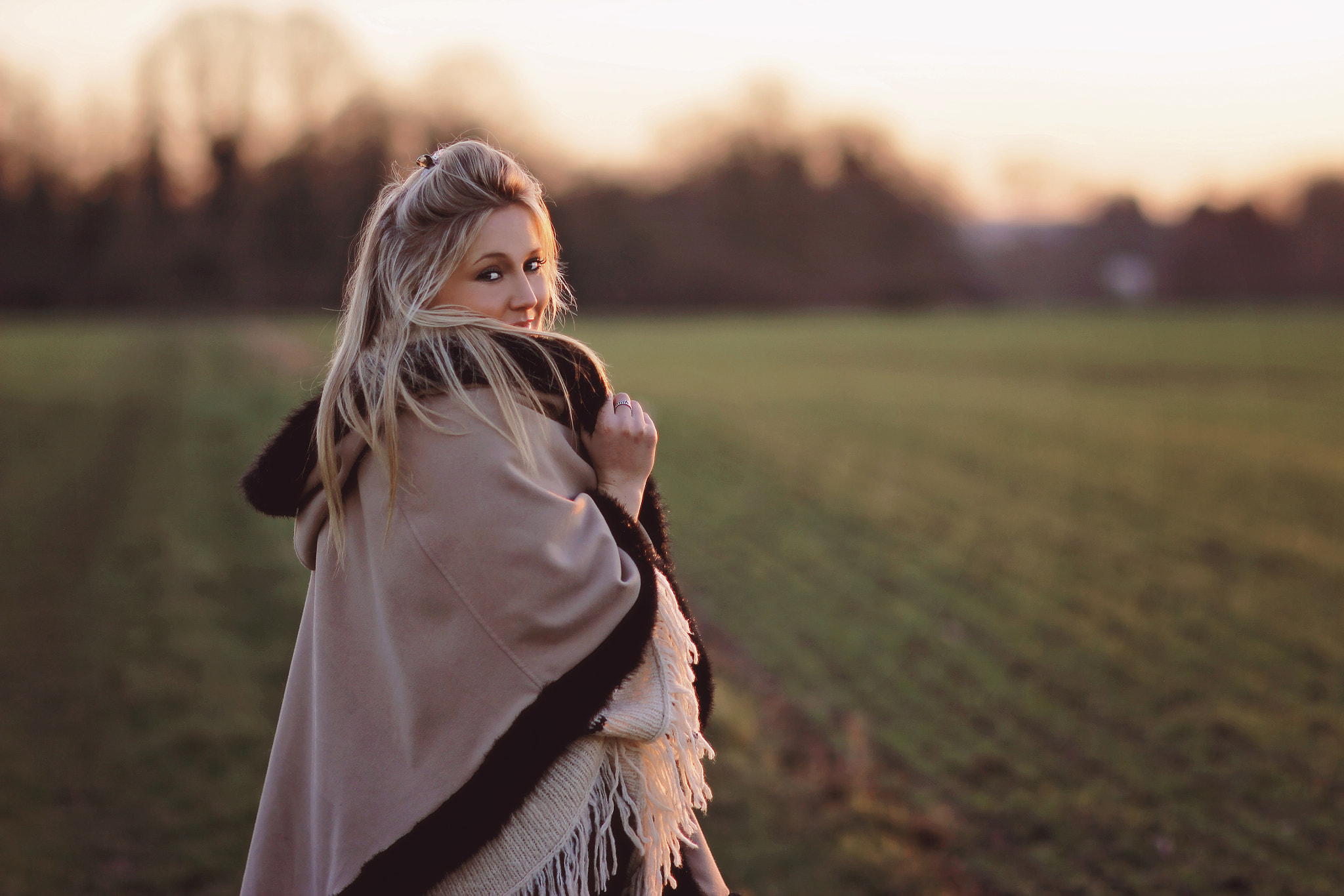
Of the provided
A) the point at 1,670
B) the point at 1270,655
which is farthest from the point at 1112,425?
the point at 1,670

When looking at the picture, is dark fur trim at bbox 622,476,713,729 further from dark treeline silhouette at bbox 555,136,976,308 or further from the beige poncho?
dark treeline silhouette at bbox 555,136,976,308

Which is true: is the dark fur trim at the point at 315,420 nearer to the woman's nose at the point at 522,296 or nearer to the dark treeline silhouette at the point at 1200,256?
the woman's nose at the point at 522,296

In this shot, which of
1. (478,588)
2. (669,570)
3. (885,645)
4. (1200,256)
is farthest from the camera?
(1200,256)

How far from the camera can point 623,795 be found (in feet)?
6.21

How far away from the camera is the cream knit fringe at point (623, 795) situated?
1.83 m

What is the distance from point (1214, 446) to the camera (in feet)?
55.7

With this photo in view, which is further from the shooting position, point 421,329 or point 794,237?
point 794,237

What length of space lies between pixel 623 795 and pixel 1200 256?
72.8 meters

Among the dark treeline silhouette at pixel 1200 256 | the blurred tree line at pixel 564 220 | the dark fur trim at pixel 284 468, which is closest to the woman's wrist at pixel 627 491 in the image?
the dark fur trim at pixel 284 468

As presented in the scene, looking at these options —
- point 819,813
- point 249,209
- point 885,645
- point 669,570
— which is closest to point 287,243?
point 249,209

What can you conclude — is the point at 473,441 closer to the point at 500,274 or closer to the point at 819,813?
the point at 500,274

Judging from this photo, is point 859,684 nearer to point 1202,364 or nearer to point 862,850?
point 862,850

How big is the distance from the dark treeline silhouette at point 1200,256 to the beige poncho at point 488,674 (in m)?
68.2

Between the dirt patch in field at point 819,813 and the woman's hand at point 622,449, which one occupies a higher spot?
the woman's hand at point 622,449
